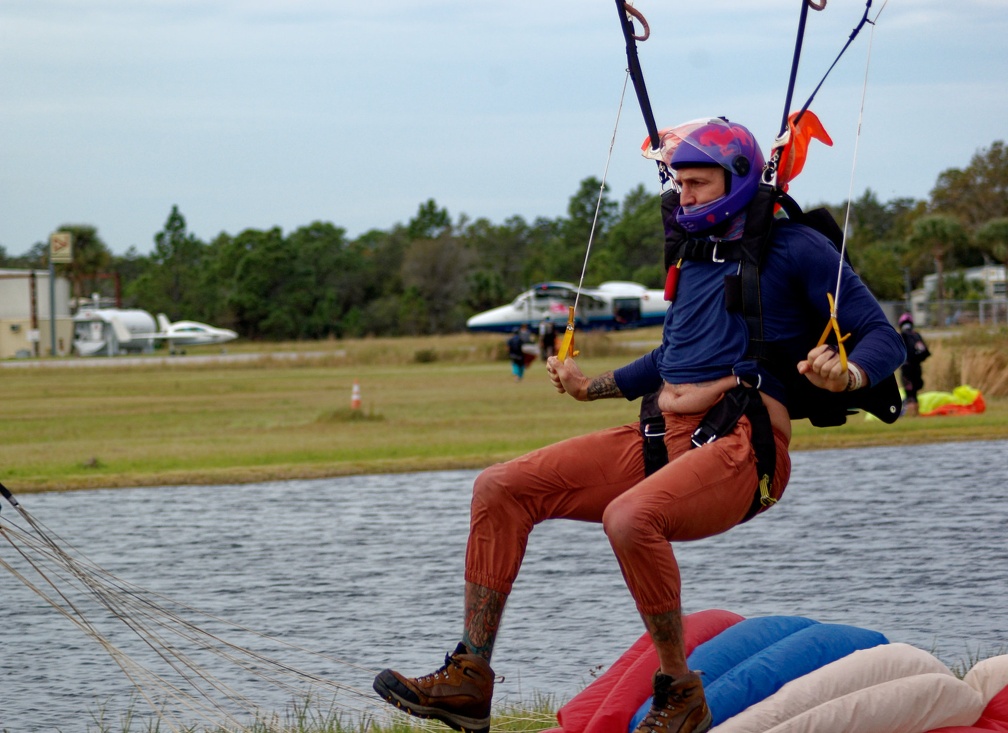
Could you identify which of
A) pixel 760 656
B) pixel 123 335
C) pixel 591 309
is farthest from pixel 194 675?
pixel 123 335

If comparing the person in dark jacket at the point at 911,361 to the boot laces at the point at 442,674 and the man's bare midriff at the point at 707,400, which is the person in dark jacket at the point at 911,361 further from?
the boot laces at the point at 442,674

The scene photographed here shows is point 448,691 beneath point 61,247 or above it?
beneath

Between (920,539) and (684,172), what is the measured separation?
6230 mm

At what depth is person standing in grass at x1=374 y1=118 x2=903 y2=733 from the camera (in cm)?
401

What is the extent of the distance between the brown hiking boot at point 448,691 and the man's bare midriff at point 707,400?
1.07 meters

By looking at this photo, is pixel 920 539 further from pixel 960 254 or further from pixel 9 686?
pixel 960 254

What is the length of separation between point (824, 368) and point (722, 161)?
90 cm

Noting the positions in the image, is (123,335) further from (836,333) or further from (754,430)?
(836,333)

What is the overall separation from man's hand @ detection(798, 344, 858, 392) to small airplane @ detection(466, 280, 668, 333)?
2657 inches

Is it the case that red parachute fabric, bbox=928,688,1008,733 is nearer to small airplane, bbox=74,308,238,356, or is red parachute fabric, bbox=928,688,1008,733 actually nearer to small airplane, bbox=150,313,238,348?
small airplane, bbox=74,308,238,356

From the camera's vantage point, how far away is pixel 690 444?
4.37m

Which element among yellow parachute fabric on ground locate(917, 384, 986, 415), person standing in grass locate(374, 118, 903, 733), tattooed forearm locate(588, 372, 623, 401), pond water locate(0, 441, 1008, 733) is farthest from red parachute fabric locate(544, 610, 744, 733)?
yellow parachute fabric on ground locate(917, 384, 986, 415)

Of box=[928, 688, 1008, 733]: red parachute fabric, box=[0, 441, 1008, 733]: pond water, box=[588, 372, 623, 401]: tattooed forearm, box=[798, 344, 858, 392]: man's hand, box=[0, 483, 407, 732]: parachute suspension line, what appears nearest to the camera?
box=[798, 344, 858, 392]: man's hand

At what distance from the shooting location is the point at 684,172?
443cm
